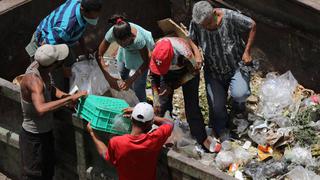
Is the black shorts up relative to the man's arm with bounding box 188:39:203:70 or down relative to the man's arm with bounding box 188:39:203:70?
down

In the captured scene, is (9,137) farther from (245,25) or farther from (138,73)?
(245,25)

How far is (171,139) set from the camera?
18.5 ft

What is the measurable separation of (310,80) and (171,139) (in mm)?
1858

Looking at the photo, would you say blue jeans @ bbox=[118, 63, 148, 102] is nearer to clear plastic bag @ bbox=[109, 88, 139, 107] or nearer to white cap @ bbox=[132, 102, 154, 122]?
clear plastic bag @ bbox=[109, 88, 139, 107]

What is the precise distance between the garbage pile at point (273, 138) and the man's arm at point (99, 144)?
3.28 feet

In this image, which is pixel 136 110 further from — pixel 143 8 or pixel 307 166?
pixel 143 8

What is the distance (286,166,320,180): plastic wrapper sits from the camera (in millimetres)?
5215

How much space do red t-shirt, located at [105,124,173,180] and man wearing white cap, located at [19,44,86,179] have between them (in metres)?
0.60

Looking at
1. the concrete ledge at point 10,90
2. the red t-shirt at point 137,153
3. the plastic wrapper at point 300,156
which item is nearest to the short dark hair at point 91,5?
the concrete ledge at point 10,90

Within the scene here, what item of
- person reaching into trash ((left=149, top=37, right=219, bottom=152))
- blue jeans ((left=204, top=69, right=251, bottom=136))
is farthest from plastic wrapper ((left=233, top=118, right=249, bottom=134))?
person reaching into trash ((left=149, top=37, right=219, bottom=152))

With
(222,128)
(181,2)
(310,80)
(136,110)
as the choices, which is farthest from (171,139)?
(181,2)

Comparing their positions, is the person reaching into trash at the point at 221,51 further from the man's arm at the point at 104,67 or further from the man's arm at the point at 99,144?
the man's arm at the point at 99,144

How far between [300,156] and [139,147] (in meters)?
1.83

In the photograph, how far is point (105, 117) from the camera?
4781 mm
